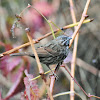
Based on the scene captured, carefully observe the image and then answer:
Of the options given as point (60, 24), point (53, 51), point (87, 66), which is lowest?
point (87, 66)

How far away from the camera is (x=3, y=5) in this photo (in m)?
5.66

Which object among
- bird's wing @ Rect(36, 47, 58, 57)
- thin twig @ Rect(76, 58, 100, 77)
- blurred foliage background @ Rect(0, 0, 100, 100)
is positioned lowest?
thin twig @ Rect(76, 58, 100, 77)

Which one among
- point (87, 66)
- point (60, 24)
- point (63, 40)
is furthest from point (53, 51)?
point (60, 24)

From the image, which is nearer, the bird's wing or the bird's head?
the bird's head

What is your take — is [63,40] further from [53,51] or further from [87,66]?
[87,66]

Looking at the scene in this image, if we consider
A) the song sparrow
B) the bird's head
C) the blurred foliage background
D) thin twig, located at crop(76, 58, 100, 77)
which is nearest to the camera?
the bird's head

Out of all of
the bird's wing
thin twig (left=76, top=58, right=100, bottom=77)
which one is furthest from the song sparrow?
thin twig (left=76, top=58, right=100, bottom=77)

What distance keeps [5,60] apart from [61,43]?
87 cm

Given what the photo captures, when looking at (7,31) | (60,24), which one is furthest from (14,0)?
(60,24)

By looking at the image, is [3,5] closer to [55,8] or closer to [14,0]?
[14,0]

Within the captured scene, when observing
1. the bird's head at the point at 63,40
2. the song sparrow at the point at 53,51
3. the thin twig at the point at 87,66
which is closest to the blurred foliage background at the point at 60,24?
the thin twig at the point at 87,66

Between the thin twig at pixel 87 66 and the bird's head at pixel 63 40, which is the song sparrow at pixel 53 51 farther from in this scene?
the thin twig at pixel 87 66

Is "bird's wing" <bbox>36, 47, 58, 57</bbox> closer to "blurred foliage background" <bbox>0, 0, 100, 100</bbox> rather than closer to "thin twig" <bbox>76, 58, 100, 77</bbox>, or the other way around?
"blurred foliage background" <bbox>0, 0, 100, 100</bbox>

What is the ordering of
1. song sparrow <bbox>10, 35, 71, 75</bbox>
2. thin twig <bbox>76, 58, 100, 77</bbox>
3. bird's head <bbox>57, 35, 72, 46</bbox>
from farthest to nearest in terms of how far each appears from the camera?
thin twig <bbox>76, 58, 100, 77</bbox>, song sparrow <bbox>10, 35, 71, 75</bbox>, bird's head <bbox>57, 35, 72, 46</bbox>
